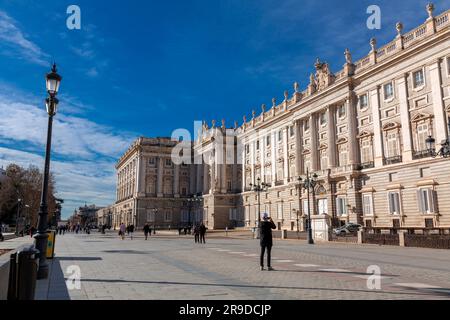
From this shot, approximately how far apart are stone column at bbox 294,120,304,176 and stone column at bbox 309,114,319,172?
3016mm

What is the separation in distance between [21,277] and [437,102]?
34.2m

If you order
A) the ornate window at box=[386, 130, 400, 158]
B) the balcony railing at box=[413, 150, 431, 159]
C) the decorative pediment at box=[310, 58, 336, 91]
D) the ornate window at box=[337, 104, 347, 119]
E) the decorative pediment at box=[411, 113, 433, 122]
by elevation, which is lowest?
the balcony railing at box=[413, 150, 431, 159]

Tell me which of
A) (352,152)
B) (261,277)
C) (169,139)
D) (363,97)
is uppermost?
(169,139)

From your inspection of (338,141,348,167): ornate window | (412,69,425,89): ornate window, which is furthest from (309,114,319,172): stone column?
(412,69,425,89): ornate window

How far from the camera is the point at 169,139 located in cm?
9419

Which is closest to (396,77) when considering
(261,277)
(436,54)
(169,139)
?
(436,54)

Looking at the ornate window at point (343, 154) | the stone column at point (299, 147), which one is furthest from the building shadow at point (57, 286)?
the stone column at point (299, 147)

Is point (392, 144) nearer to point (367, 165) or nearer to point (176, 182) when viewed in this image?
point (367, 165)

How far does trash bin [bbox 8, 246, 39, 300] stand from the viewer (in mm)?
6434

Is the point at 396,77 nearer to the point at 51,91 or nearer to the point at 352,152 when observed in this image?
the point at 352,152

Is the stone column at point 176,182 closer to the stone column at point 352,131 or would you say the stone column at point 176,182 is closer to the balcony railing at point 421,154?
the stone column at point 352,131

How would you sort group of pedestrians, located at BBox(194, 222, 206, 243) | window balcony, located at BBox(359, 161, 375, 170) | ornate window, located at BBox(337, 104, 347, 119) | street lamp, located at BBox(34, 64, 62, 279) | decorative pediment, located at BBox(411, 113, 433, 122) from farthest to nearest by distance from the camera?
ornate window, located at BBox(337, 104, 347, 119) < window balcony, located at BBox(359, 161, 375, 170) < decorative pediment, located at BBox(411, 113, 433, 122) < group of pedestrians, located at BBox(194, 222, 206, 243) < street lamp, located at BBox(34, 64, 62, 279)

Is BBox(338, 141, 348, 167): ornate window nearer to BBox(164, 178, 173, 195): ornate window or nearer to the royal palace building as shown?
the royal palace building
